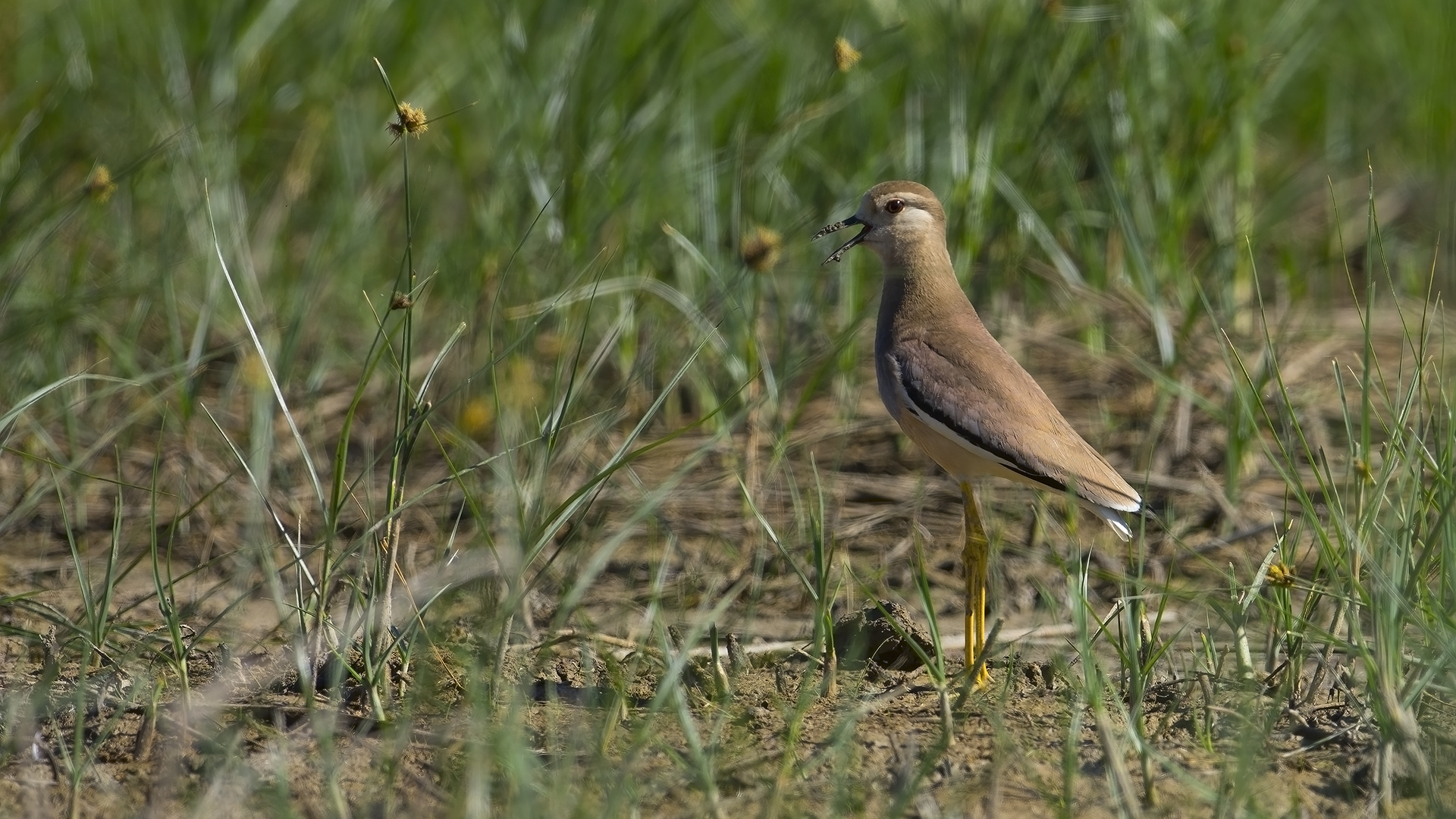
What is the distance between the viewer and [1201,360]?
5.59 m

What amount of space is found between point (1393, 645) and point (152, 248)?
15.7 ft

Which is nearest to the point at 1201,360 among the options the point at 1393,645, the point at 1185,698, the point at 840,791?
the point at 1185,698

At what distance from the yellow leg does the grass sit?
135 mm

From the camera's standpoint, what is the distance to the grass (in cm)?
323

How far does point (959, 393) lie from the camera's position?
4289mm

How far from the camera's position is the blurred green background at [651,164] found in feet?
18.3

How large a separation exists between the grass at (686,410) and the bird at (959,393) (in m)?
0.22

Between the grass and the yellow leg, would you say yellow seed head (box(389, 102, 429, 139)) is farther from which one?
the yellow leg

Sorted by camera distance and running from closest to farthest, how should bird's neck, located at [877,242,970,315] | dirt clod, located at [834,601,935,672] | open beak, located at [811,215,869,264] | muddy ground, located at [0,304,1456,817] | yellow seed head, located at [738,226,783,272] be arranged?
muddy ground, located at [0,304,1456,817], dirt clod, located at [834,601,935,672], yellow seed head, located at [738,226,783,272], bird's neck, located at [877,242,970,315], open beak, located at [811,215,869,264]

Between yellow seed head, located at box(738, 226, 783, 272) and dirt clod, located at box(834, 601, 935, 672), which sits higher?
yellow seed head, located at box(738, 226, 783, 272)

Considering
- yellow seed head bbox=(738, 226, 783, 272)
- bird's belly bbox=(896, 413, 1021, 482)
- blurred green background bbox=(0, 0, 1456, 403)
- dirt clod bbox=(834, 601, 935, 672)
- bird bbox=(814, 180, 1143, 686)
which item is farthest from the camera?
blurred green background bbox=(0, 0, 1456, 403)

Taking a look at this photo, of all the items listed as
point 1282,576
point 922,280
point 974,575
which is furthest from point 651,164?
point 1282,576

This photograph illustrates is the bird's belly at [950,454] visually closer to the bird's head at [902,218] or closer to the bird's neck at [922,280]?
the bird's neck at [922,280]

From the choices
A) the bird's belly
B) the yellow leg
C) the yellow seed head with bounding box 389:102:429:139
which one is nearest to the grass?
the yellow seed head with bounding box 389:102:429:139
